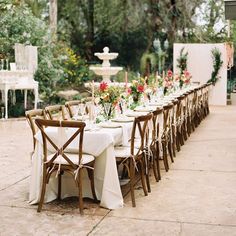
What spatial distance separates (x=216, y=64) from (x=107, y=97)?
438 inches

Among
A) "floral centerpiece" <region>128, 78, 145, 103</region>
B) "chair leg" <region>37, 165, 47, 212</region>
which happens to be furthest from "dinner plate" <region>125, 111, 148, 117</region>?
"chair leg" <region>37, 165, 47, 212</region>

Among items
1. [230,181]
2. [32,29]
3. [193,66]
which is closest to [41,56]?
[32,29]

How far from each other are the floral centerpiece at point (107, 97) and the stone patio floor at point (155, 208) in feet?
3.16

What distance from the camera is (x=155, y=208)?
14.9 ft

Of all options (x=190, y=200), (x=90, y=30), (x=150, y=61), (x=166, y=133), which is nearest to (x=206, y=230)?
(x=190, y=200)

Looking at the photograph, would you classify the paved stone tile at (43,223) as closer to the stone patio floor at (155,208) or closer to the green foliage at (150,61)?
the stone patio floor at (155,208)

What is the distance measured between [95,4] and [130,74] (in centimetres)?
358

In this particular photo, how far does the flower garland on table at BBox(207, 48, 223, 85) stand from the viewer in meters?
15.9

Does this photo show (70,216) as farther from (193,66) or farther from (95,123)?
(193,66)

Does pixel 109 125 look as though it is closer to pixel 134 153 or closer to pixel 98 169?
pixel 134 153

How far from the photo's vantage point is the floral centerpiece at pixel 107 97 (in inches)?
213

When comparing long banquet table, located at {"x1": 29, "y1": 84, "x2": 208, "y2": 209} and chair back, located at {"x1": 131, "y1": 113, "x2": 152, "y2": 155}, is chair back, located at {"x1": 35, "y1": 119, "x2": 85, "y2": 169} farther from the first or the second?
chair back, located at {"x1": 131, "y1": 113, "x2": 152, "y2": 155}

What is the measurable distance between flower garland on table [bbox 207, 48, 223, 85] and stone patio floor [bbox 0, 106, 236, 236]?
9242mm

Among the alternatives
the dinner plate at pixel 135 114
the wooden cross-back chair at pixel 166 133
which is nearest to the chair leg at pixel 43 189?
the wooden cross-back chair at pixel 166 133
